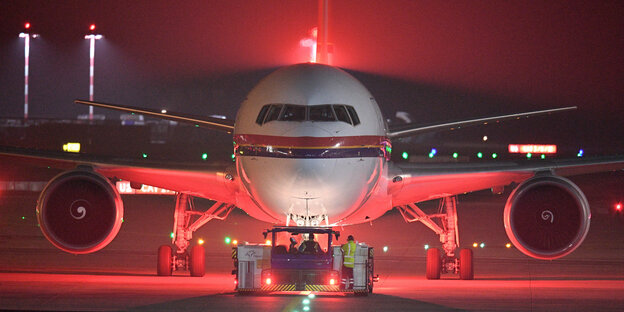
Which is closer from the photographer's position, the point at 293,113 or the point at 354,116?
the point at 293,113

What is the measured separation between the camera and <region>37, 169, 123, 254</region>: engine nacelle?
63.5ft

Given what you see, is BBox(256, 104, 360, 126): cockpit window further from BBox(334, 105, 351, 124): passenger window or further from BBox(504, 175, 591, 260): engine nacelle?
BBox(504, 175, 591, 260): engine nacelle

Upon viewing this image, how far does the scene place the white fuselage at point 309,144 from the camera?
646 inches

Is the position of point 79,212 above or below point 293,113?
below

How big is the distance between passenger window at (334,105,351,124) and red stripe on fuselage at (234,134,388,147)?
33 centimetres

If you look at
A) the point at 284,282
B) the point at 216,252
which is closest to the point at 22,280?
the point at 284,282

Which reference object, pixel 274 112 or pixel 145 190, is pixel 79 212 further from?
pixel 145 190

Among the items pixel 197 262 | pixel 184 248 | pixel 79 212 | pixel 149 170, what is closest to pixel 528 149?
pixel 184 248

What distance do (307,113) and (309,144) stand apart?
0.68 meters

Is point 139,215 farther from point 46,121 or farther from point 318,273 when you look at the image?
point 46,121

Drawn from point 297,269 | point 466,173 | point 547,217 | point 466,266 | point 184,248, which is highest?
point 466,173

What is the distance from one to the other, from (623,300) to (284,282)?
18.7 feet

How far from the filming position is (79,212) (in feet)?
64.5

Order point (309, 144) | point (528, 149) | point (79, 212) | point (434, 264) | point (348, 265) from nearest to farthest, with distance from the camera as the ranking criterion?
point (309, 144) → point (348, 265) → point (79, 212) → point (434, 264) → point (528, 149)
